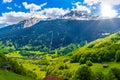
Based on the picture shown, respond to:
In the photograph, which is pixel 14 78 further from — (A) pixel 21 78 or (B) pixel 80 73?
(B) pixel 80 73

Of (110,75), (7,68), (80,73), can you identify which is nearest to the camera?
(7,68)

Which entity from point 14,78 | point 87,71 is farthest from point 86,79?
point 14,78

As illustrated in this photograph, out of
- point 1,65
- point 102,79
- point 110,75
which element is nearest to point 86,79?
point 110,75

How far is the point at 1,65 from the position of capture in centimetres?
10369

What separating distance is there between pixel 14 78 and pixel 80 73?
6111 cm

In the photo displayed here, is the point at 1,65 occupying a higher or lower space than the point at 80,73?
higher

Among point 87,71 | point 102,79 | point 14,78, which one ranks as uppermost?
point 14,78

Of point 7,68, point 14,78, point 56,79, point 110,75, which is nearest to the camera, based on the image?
point 14,78

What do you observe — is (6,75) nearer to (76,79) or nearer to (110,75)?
(76,79)

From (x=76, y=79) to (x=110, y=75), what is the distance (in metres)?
19.4

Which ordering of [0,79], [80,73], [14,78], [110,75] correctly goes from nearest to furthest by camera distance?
[0,79], [14,78], [80,73], [110,75]

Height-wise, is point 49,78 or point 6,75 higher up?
point 6,75

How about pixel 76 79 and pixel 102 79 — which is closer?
pixel 76 79

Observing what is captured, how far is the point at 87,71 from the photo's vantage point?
139250 millimetres
